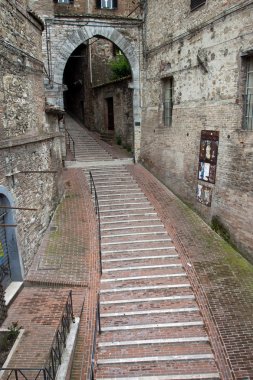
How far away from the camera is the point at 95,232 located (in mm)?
11594

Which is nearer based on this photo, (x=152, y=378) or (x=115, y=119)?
(x=152, y=378)

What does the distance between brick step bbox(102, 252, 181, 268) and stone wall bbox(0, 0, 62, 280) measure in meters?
2.28

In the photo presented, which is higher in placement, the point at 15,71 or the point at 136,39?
the point at 136,39

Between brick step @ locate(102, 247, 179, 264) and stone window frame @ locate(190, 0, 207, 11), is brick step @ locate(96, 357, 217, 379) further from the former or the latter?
stone window frame @ locate(190, 0, 207, 11)

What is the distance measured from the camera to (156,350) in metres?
7.36

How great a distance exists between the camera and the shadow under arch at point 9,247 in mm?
8281

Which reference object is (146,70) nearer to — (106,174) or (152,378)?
(106,174)

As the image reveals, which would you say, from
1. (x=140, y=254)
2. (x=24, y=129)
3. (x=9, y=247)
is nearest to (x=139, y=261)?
(x=140, y=254)

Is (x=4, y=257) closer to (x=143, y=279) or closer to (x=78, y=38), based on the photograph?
(x=143, y=279)

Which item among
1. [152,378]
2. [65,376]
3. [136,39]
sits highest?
[136,39]

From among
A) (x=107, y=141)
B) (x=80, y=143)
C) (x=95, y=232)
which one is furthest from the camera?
(x=107, y=141)

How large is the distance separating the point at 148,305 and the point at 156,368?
1.72 metres

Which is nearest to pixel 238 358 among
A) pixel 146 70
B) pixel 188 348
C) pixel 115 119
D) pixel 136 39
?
pixel 188 348

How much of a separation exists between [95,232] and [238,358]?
6.06 m
